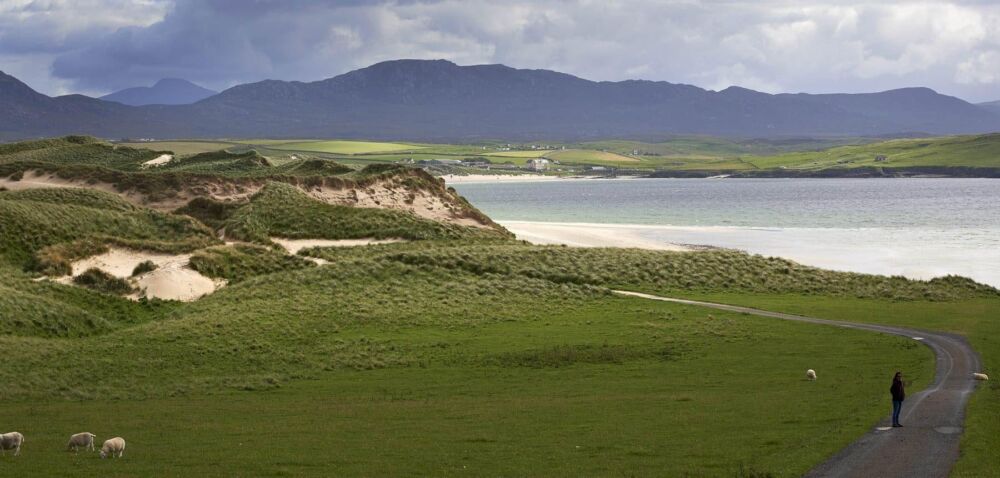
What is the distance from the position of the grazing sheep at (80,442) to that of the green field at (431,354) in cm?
52

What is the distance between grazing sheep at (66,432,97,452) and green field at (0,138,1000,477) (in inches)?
20.6

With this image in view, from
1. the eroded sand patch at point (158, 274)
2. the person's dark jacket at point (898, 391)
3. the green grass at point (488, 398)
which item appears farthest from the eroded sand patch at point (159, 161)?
the person's dark jacket at point (898, 391)

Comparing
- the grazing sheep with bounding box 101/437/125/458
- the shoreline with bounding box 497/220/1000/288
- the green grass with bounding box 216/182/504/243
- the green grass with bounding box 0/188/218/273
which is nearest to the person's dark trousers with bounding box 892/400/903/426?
the grazing sheep with bounding box 101/437/125/458

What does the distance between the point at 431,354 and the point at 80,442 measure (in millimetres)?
15426

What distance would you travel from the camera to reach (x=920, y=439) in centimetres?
2148

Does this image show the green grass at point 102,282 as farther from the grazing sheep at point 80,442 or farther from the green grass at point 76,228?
the grazing sheep at point 80,442

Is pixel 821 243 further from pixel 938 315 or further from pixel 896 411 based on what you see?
pixel 896 411

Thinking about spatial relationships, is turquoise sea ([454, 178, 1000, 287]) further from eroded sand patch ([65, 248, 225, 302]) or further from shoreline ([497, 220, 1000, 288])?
eroded sand patch ([65, 248, 225, 302])

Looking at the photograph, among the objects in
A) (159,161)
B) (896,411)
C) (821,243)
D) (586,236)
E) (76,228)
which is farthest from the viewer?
(159,161)

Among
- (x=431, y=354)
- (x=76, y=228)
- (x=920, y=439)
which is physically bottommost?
(x=431, y=354)

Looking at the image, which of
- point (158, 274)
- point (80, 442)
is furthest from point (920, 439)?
point (158, 274)

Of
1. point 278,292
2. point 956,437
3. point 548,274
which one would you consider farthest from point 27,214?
point 956,437

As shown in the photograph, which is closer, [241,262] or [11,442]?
[11,442]

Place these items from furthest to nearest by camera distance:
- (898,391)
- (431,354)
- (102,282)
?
(102,282) → (431,354) → (898,391)
